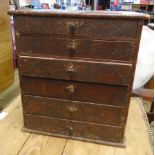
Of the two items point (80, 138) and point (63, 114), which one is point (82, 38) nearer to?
point (63, 114)

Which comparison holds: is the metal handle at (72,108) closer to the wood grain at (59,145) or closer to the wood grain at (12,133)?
the wood grain at (59,145)

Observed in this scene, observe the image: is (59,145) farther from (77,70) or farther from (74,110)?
(77,70)

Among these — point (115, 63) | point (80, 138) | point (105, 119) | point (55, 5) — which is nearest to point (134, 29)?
point (115, 63)

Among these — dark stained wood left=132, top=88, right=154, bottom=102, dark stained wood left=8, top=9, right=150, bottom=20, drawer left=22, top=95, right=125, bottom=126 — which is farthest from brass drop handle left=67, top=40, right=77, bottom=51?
dark stained wood left=132, top=88, right=154, bottom=102

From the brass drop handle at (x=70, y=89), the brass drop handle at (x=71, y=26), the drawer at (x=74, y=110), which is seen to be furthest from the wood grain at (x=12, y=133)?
the brass drop handle at (x=71, y=26)

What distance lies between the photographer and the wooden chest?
88 cm

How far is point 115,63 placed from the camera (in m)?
0.92

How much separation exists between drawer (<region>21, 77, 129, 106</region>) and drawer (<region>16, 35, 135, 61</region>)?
139 mm

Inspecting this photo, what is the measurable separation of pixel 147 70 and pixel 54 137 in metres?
0.76

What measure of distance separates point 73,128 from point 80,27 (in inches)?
20.4

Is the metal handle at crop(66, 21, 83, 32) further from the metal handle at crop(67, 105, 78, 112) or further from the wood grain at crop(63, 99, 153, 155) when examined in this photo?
the wood grain at crop(63, 99, 153, 155)

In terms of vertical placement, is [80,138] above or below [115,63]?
below

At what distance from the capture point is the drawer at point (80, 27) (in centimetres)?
86

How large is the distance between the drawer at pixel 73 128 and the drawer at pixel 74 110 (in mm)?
27
